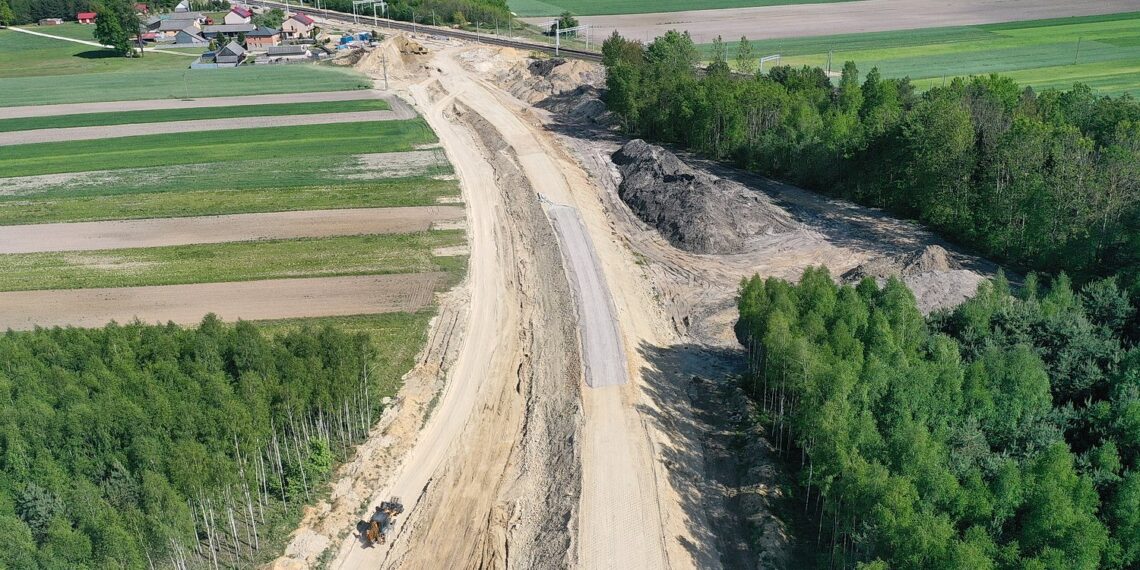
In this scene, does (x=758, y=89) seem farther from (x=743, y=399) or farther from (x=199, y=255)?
(x=199, y=255)

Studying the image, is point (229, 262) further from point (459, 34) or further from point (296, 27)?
point (296, 27)

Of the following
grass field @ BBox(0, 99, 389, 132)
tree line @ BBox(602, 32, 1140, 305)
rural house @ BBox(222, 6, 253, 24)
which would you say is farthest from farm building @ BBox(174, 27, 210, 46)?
tree line @ BBox(602, 32, 1140, 305)

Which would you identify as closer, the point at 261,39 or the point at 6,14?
the point at 261,39

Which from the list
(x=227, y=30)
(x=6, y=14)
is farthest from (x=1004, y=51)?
(x=6, y=14)

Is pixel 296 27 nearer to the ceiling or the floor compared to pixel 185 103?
nearer to the ceiling

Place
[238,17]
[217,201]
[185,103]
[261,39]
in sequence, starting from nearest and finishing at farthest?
[217,201], [185,103], [261,39], [238,17]

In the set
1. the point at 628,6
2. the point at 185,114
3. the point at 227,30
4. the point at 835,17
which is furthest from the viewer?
the point at 628,6

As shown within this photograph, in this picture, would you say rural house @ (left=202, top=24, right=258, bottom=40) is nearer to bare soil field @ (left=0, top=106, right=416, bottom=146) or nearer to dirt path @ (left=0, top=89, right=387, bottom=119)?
dirt path @ (left=0, top=89, right=387, bottom=119)

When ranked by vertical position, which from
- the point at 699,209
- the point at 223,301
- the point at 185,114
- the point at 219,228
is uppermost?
the point at 185,114
